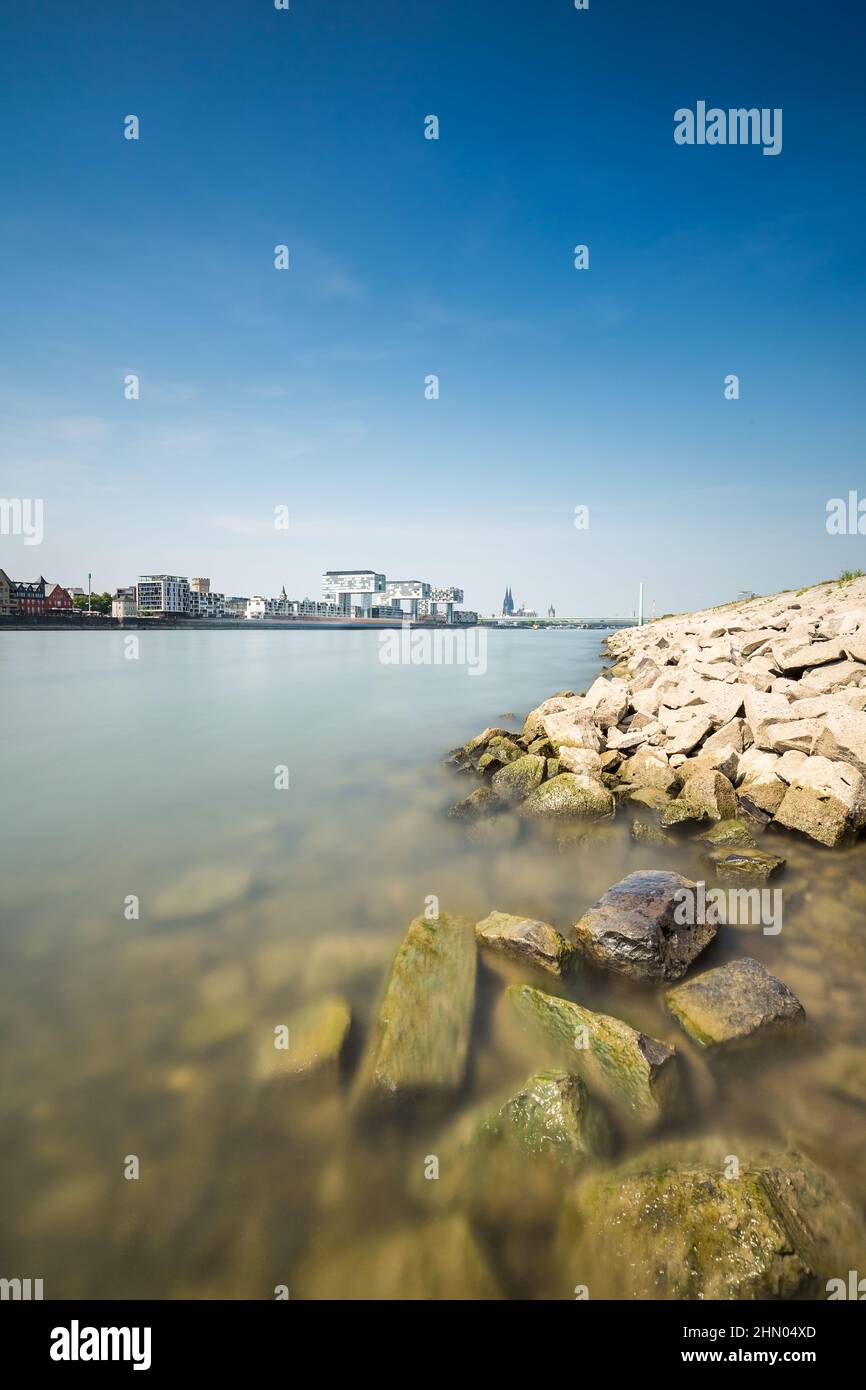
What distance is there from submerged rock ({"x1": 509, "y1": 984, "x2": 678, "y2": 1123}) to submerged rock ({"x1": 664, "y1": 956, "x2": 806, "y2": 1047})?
498 mm

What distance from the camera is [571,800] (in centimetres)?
870

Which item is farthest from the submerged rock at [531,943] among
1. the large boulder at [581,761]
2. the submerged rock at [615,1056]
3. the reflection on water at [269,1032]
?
the large boulder at [581,761]

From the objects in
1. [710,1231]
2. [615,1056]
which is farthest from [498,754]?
[710,1231]

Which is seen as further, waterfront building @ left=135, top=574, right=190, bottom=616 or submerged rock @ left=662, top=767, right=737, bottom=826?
waterfront building @ left=135, top=574, right=190, bottom=616

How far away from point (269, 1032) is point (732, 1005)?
3513 mm

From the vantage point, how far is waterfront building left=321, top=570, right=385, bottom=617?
7111 inches

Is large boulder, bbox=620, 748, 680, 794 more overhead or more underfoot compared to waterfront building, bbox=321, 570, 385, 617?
more underfoot

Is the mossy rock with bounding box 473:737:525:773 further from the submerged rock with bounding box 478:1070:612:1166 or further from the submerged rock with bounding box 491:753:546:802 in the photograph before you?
the submerged rock with bounding box 478:1070:612:1166

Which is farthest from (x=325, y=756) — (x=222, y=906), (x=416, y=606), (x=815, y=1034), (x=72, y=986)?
(x=416, y=606)

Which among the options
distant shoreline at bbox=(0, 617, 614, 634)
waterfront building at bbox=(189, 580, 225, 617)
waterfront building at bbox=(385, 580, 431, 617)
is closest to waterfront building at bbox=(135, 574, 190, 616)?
waterfront building at bbox=(189, 580, 225, 617)

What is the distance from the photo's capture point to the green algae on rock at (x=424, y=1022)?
361 cm
